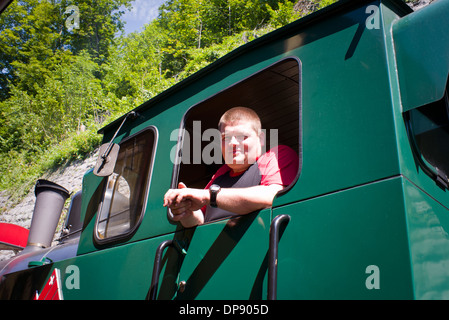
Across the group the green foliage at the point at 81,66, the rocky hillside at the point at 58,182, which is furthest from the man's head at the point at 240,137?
the green foliage at the point at 81,66

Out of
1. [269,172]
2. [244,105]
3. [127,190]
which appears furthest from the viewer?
[244,105]

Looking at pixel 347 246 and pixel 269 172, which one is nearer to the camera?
pixel 347 246

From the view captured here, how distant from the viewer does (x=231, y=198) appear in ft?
5.08

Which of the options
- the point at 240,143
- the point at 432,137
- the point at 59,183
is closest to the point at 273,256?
the point at 240,143

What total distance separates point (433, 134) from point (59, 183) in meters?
13.7

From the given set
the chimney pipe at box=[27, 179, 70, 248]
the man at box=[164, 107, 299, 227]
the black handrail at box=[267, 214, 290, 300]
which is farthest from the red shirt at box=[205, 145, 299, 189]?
the chimney pipe at box=[27, 179, 70, 248]

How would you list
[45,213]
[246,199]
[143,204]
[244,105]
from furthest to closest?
[45,213]
[244,105]
[143,204]
[246,199]

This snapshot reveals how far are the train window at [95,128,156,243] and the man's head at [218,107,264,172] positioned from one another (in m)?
0.61

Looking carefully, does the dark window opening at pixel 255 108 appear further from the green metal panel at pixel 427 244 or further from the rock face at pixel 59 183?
the rock face at pixel 59 183

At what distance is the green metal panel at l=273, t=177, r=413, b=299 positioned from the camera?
3.55 feet

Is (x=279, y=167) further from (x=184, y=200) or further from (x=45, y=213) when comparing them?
(x=45, y=213)

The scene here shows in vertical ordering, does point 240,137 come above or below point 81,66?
below

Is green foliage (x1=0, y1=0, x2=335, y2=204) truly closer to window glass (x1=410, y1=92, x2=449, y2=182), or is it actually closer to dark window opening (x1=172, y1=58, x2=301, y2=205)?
dark window opening (x1=172, y1=58, x2=301, y2=205)

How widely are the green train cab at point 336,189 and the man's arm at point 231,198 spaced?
0.18 feet
